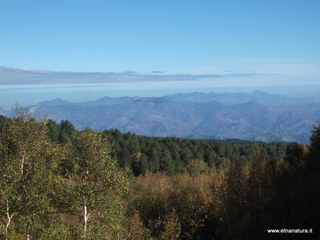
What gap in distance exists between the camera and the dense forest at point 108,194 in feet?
60.8

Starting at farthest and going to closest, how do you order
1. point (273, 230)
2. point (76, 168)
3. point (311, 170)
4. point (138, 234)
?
point (311, 170) → point (273, 230) → point (138, 234) → point (76, 168)

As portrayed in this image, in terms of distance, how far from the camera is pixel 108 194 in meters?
21.5

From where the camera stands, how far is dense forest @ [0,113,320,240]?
60.8 feet

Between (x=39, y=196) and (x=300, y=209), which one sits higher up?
(x=39, y=196)

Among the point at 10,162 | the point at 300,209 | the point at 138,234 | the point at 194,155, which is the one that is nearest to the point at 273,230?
the point at 300,209

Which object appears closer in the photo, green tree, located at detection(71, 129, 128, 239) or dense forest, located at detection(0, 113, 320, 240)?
dense forest, located at detection(0, 113, 320, 240)

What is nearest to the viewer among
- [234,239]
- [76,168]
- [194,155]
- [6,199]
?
[6,199]

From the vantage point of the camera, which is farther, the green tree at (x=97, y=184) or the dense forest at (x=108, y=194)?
the green tree at (x=97, y=184)

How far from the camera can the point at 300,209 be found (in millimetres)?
27938

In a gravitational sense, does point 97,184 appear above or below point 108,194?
above

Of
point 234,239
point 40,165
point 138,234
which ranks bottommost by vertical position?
point 234,239

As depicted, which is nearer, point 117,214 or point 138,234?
point 117,214

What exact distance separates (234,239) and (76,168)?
15628mm

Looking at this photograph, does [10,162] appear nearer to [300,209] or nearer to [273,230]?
[273,230]
